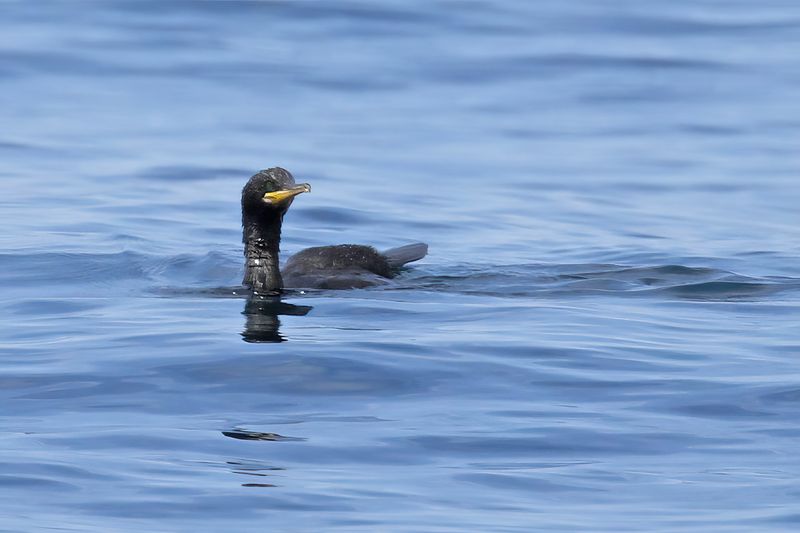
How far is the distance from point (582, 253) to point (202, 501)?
786 cm

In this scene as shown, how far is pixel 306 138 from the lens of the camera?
66.4ft

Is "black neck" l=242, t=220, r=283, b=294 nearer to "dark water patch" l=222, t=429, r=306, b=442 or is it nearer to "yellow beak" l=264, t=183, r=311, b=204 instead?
"yellow beak" l=264, t=183, r=311, b=204

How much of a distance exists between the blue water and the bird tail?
26 cm

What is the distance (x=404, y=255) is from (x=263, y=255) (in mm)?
1362

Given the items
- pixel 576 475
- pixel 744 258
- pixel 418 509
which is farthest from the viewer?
pixel 744 258

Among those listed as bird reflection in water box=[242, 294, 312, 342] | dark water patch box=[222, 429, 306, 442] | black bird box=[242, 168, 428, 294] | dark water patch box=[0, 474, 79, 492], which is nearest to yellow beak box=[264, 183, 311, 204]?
black bird box=[242, 168, 428, 294]

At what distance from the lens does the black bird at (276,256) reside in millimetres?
11289

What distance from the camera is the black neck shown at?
11.5m

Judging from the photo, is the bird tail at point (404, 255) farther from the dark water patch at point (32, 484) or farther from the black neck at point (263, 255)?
the dark water patch at point (32, 484)

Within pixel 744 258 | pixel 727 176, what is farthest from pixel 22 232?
pixel 727 176

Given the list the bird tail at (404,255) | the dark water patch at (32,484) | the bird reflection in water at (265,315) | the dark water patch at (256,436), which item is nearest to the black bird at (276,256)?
the bird tail at (404,255)

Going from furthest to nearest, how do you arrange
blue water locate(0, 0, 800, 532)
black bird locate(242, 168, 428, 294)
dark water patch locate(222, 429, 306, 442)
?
black bird locate(242, 168, 428, 294) < dark water patch locate(222, 429, 306, 442) < blue water locate(0, 0, 800, 532)

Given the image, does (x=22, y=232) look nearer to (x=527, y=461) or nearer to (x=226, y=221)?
(x=226, y=221)

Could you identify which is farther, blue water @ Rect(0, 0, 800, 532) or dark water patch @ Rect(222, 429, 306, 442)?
dark water patch @ Rect(222, 429, 306, 442)
